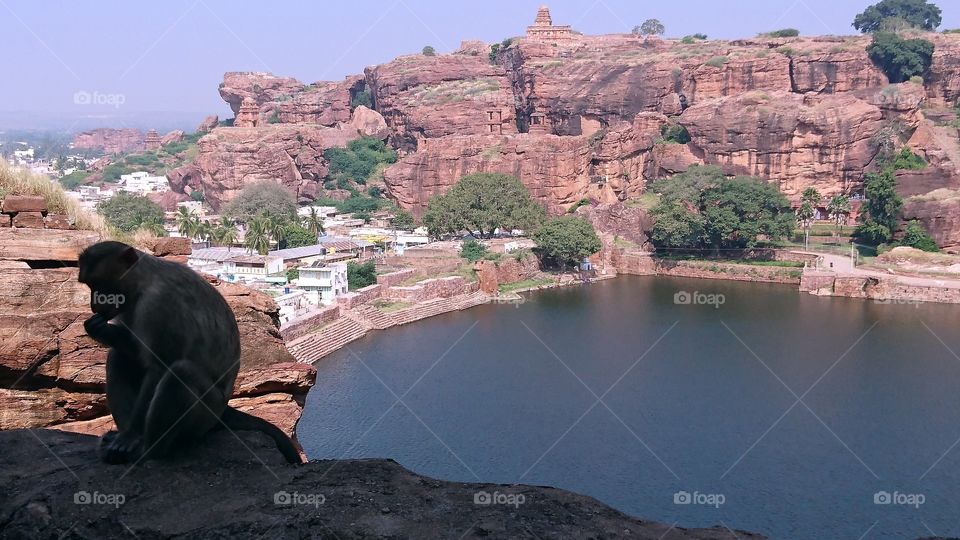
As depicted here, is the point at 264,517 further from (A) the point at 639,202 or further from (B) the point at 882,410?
(A) the point at 639,202

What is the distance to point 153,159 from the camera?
86312 millimetres

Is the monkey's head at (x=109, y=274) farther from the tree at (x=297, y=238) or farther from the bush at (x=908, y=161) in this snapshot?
the bush at (x=908, y=161)

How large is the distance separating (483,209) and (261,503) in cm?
4115

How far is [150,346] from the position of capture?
3832 mm

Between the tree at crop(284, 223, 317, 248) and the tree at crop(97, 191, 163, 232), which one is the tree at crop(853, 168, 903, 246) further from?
the tree at crop(97, 191, 163, 232)

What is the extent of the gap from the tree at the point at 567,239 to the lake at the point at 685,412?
806 cm

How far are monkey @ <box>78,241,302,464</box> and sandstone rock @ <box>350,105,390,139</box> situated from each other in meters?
63.9

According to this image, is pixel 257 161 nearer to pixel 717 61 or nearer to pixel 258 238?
pixel 258 238

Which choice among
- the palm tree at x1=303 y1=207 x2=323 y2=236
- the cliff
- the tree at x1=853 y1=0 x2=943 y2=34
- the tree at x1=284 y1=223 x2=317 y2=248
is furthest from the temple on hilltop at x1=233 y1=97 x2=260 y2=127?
the cliff

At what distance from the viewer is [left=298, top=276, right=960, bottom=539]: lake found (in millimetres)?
16078

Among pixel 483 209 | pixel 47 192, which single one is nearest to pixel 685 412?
pixel 47 192

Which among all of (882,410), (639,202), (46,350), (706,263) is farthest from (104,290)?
(639,202)

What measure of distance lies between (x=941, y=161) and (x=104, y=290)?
50013 millimetres

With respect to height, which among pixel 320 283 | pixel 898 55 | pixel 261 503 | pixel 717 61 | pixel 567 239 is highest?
pixel 717 61
